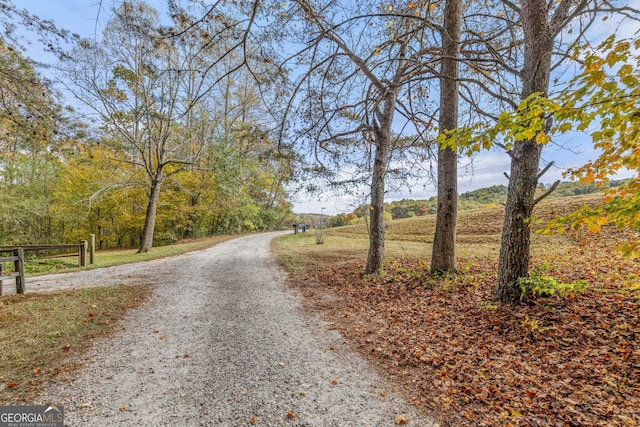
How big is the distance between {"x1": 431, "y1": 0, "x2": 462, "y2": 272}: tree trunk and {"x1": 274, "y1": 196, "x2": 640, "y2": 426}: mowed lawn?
60 centimetres

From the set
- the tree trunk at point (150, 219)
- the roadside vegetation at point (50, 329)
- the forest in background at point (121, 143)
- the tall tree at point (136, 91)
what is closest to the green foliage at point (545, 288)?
the forest in background at point (121, 143)

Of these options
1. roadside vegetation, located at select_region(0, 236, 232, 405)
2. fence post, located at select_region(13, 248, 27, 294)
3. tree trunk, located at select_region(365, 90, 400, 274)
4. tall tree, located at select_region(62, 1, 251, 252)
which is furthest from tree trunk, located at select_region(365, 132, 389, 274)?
fence post, located at select_region(13, 248, 27, 294)

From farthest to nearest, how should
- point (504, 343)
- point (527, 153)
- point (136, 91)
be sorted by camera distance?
point (136, 91), point (527, 153), point (504, 343)

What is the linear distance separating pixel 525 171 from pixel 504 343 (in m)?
2.45

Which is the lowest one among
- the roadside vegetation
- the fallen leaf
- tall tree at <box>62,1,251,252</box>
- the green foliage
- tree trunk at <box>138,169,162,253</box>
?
the fallen leaf

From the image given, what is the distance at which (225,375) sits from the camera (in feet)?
9.49

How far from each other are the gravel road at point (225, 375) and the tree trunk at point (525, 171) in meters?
2.84

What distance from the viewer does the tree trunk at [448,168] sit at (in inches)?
229

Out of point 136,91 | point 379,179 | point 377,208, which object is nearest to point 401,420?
point 377,208

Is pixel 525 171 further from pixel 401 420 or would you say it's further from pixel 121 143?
pixel 121 143

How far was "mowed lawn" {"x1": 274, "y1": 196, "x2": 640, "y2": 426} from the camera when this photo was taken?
2.30 metres

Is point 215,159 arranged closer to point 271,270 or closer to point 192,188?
point 192,188

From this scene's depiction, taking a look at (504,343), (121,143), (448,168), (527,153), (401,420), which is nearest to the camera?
(401,420)

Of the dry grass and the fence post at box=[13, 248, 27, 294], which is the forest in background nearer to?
the fence post at box=[13, 248, 27, 294]
